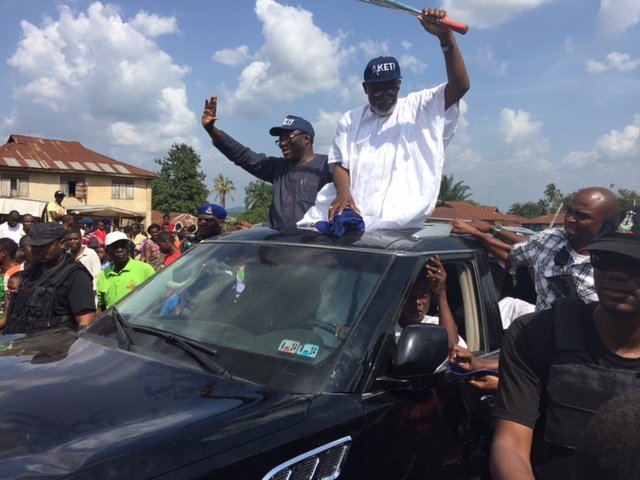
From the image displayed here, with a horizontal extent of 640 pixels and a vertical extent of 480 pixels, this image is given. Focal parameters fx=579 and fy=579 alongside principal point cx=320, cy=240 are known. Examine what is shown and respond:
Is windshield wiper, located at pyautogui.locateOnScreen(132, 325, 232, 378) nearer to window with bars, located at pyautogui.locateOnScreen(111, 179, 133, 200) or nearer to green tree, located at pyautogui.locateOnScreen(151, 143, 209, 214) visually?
window with bars, located at pyautogui.locateOnScreen(111, 179, 133, 200)

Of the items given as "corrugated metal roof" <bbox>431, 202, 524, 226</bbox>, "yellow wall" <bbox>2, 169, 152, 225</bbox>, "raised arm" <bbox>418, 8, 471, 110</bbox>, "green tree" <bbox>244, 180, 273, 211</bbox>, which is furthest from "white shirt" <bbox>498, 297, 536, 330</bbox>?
"green tree" <bbox>244, 180, 273, 211</bbox>

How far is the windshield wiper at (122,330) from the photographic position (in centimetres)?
248

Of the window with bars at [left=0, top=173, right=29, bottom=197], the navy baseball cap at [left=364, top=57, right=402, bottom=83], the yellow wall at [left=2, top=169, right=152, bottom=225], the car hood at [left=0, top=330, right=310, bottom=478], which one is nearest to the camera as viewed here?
the car hood at [left=0, top=330, right=310, bottom=478]

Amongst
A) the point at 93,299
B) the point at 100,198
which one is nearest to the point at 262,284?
the point at 93,299

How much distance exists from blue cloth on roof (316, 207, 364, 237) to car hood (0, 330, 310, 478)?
3.50 feet

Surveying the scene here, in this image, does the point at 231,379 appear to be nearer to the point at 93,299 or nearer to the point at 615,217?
the point at 615,217

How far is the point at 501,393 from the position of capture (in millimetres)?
2135

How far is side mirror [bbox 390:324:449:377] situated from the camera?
86.5 inches

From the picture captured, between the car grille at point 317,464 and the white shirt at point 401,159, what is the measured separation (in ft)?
5.59

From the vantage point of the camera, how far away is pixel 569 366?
1991 mm

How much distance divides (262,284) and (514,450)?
128 centimetres

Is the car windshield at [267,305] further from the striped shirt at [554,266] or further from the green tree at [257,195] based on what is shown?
the green tree at [257,195]

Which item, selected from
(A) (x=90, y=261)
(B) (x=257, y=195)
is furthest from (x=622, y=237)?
(B) (x=257, y=195)

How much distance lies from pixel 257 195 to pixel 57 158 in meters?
42.1
